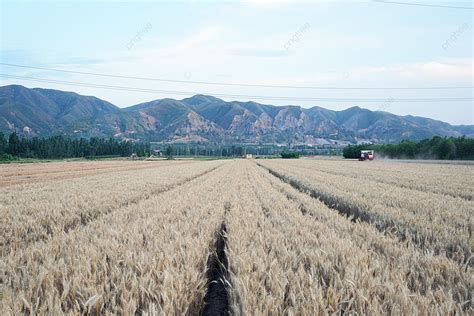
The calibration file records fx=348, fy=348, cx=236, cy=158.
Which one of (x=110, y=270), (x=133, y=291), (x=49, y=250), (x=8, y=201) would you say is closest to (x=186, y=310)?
(x=133, y=291)

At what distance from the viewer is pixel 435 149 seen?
3706 inches

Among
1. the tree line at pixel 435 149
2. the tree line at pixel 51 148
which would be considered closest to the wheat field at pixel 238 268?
the tree line at pixel 51 148

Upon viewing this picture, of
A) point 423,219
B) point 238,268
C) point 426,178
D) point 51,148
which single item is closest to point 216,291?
point 238,268

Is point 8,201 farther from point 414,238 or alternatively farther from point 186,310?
point 414,238

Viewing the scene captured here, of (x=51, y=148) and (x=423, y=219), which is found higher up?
(x=51, y=148)

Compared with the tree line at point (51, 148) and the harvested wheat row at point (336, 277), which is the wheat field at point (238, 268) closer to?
the harvested wheat row at point (336, 277)

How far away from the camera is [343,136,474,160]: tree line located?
8651cm

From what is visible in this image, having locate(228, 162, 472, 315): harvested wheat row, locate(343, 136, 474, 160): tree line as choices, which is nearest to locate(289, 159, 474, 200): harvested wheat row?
locate(228, 162, 472, 315): harvested wheat row

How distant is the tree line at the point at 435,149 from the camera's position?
86.5 m

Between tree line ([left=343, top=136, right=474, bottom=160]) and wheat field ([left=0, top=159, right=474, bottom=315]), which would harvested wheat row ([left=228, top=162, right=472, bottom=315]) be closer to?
wheat field ([left=0, top=159, right=474, bottom=315])

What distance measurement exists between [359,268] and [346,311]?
1212 millimetres

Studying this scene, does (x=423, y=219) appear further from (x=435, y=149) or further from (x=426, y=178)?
(x=435, y=149)

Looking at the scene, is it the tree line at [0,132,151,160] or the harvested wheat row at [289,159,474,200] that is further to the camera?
the tree line at [0,132,151,160]

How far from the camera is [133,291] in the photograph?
3.66 metres
